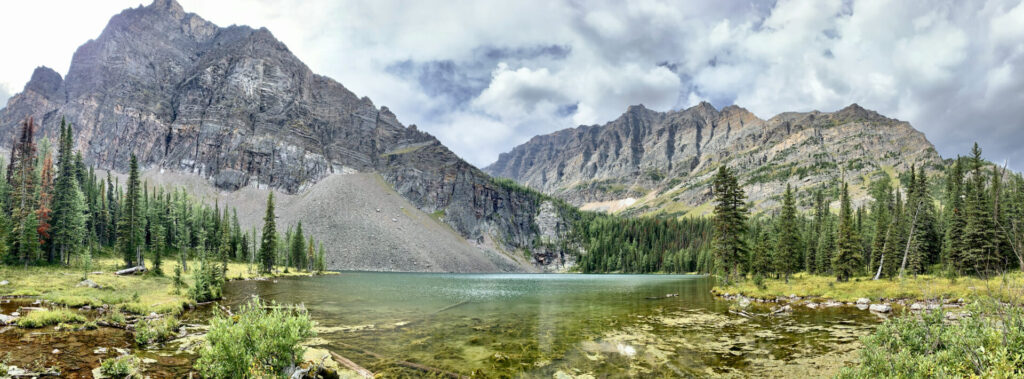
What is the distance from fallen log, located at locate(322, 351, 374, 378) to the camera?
16186mm

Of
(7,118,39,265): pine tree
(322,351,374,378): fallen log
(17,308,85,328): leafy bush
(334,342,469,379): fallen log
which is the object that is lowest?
(334,342,469,379): fallen log

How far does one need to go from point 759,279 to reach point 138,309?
60460 millimetres

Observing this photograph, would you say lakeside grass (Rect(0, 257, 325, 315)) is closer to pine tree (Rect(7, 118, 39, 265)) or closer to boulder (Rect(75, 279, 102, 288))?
boulder (Rect(75, 279, 102, 288))

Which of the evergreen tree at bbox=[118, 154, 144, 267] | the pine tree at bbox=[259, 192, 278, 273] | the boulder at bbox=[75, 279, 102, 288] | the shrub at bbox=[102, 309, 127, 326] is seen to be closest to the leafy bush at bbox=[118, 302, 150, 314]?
the shrub at bbox=[102, 309, 127, 326]

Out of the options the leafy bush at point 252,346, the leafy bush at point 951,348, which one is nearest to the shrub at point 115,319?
the leafy bush at point 252,346

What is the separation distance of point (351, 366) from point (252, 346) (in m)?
5.67

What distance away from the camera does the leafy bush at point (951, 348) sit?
29.5ft

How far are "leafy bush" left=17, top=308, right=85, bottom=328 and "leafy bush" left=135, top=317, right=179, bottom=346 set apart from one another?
436cm

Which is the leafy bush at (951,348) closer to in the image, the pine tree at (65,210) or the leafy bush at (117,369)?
the leafy bush at (117,369)

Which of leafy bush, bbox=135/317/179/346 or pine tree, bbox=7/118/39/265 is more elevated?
pine tree, bbox=7/118/39/265

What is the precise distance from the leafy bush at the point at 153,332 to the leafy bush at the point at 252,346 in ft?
32.6

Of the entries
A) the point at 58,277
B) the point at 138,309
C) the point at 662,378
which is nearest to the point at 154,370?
the point at 138,309

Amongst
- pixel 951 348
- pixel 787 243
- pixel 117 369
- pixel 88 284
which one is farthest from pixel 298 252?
pixel 951 348

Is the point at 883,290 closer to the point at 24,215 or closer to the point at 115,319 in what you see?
the point at 115,319
